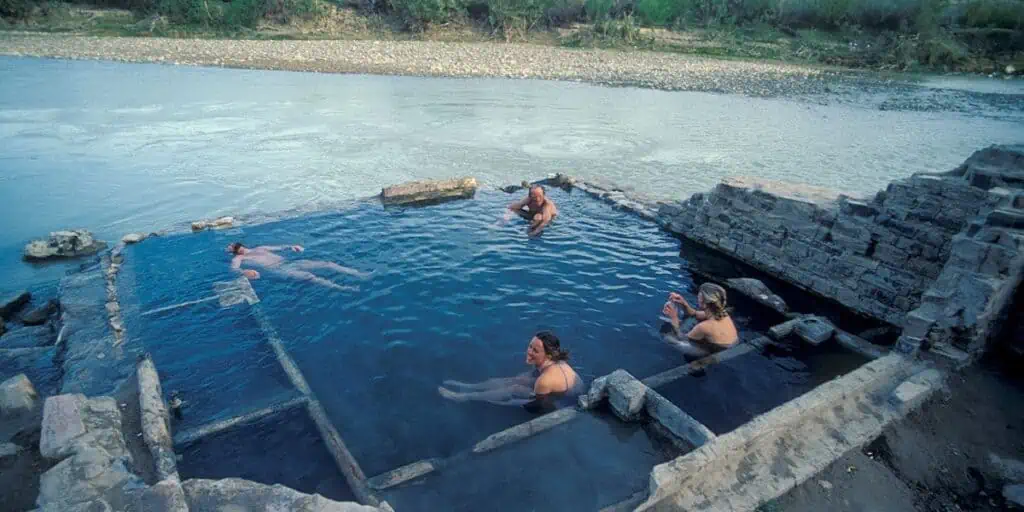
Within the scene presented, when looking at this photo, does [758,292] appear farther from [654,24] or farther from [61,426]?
[654,24]

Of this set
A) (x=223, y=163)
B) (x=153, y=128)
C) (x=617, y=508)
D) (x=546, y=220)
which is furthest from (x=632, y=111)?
(x=617, y=508)

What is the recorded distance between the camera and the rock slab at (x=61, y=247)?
34.3ft

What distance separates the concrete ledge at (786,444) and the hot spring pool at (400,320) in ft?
2.89

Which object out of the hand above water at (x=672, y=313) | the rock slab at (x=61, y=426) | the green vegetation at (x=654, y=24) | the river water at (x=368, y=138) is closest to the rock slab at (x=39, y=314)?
the river water at (x=368, y=138)

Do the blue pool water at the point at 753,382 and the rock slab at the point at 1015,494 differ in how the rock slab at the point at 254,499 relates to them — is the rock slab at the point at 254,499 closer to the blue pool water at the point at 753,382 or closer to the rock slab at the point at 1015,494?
the blue pool water at the point at 753,382

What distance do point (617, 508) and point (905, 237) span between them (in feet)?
22.3

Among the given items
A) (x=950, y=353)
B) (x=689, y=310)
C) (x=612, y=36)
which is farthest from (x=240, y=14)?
(x=950, y=353)

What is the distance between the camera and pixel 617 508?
499cm

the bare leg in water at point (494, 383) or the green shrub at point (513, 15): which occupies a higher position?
the green shrub at point (513, 15)

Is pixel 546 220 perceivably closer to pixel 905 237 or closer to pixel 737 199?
pixel 737 199

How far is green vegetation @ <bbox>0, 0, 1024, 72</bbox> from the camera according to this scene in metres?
44.3

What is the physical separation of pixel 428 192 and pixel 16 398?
890 cm

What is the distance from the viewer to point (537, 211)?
12.1 meters

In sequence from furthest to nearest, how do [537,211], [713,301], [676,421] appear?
[537,211] < [713,301] < [676,421]
